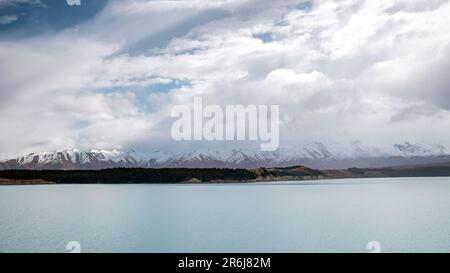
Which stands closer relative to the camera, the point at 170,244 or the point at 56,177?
the point at 170,244

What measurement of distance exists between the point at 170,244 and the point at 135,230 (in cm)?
494

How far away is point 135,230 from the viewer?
21.7m

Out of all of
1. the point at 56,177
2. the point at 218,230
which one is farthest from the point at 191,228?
the point at 56,177

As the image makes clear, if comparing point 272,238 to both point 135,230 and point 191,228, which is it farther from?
point 135,230

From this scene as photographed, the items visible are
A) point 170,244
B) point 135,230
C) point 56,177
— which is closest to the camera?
point 170,244

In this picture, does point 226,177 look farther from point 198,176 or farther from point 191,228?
point 191,228

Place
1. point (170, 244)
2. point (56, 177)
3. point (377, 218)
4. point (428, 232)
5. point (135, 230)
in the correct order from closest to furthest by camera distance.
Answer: point (170, 244) → point (428, 232) → point (135, 230) → point (377, 218) → point (56, 177)

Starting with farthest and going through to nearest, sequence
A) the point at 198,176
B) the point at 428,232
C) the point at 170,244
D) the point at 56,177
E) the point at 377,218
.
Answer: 1. the point at 198,176
2. the point at 56,177
3. the point at 377,218
4. the point at 428,232
5. the point at 170,244

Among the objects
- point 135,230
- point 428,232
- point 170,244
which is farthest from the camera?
point 135,230

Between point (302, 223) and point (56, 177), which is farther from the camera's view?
point (56, 177)

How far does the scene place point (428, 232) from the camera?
1966 cm
